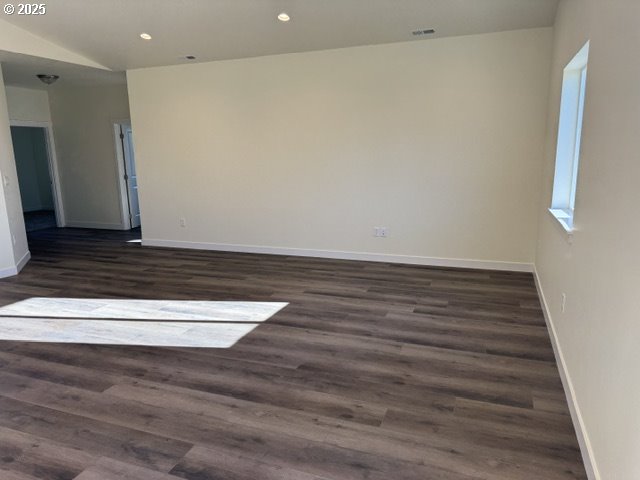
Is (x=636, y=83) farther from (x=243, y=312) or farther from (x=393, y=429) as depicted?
(x=243, y=312)

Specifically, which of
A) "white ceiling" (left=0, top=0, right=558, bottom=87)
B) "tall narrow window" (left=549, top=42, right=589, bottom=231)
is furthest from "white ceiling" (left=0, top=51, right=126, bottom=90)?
"tall narrow window" (left=549, top=42, right=589, bottom=231)

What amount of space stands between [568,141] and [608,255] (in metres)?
2.15

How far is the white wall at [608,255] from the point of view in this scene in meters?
→ 1.49

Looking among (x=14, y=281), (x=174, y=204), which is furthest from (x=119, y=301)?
(x=174, y=204)

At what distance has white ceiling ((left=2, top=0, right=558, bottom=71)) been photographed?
4137 mm

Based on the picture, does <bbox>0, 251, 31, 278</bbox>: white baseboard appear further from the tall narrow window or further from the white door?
the tall narrow window

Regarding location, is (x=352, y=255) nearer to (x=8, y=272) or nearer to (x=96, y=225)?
(x=8, y=272)

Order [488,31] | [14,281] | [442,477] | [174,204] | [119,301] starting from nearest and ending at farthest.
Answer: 1. [442,477]
2. [119,301]
3. [488,31]
4. [14,281]
5. [174,204]

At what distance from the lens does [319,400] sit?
2.49m

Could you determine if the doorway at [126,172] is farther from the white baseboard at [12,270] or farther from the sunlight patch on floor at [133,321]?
the sunlight patch on floor at [133,321]

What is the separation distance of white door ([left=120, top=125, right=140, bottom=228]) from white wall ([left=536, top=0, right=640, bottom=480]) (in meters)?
7.35

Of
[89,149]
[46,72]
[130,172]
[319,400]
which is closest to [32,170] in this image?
[89,149]

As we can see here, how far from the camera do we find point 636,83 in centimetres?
157

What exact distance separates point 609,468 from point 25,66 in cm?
713
